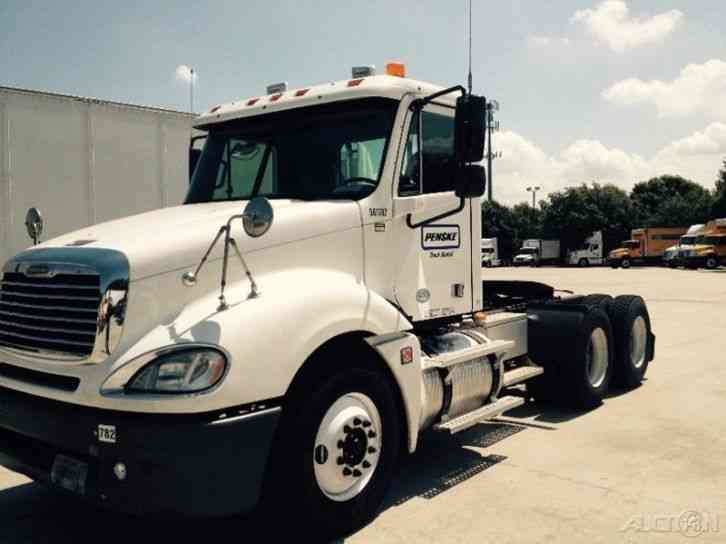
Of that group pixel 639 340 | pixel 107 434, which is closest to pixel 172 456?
pixel 107 434

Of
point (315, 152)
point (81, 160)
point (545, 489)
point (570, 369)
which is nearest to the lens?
point (545, 489)

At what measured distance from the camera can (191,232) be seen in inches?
159

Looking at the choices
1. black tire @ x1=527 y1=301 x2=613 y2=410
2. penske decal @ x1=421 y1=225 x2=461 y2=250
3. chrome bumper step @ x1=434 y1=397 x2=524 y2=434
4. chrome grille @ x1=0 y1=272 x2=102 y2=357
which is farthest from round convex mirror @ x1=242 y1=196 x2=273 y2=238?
black tire @ x1=527 y1=301 x2=613 y2=410

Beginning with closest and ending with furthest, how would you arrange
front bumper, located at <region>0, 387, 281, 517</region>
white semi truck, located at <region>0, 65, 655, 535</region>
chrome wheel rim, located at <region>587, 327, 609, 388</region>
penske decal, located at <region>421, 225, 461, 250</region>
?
front bumper, located at <region>0, 387, 281, 517</region> → white semi truck, located at <region>0, 65, 655, 535</region> → penske decal, located at <region>421, 225, 461, 250</region> → chrome wheel rim, located at <region>587, 327, 609, 388</region>

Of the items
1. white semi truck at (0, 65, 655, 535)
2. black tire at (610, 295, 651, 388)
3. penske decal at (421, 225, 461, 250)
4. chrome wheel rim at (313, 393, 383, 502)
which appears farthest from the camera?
black tire at (610, 295, 651, 388)

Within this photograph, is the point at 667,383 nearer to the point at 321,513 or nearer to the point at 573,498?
the point at 573,498

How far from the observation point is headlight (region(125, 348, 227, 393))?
3.34m

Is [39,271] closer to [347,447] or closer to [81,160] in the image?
[347,447]

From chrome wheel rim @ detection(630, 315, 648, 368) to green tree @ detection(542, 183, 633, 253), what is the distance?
60.2m

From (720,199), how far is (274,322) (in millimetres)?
60458

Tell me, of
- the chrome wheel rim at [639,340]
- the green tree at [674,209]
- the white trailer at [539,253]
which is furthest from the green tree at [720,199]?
the chrome wheel rim at [639,340]

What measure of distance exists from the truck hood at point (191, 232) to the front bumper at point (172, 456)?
2.67 feet

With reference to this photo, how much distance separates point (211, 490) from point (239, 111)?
3114mm

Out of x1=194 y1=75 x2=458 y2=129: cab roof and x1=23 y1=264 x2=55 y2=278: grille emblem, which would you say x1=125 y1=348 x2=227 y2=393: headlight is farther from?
x1=194 y1=75 x2=458 y2=129: cab roof
